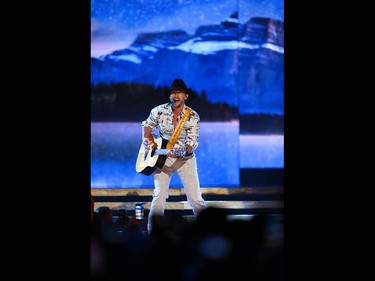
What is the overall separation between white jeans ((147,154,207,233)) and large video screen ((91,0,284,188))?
48.4 inches

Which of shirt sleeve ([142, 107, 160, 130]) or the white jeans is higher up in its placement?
shirt sleeve ([142, 107, 160, 130])

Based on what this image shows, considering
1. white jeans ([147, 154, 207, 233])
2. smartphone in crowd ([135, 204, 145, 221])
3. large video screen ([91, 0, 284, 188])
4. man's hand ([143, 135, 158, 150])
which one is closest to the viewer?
white jeans ([147, 154, 207, 233])

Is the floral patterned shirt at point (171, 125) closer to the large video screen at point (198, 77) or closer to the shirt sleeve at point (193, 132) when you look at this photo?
the shirt sleeve at point (193, 132)

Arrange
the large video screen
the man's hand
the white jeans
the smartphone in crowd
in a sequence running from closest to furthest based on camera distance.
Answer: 1. the white jeans
2. the man's hand
3. the smartphone in crowd
4. the large video screen

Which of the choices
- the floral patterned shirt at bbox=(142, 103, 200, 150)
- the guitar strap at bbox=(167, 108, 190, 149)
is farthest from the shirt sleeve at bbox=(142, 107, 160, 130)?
the guitar strap at bbox=(167, 108, 190, 149)

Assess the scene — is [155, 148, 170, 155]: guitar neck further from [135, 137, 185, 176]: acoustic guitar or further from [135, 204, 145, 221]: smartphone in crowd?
[135, 204, 145, 221]: smartphone in crowd

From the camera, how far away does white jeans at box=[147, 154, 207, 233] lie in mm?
6824

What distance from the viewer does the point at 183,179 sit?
698 cm

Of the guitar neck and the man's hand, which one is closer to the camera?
the guitar neck
